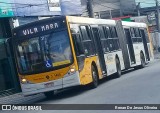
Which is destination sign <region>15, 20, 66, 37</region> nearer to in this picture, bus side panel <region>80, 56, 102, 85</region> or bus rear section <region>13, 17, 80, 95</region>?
bus rear section <region>13, 17, 80, 95</region>

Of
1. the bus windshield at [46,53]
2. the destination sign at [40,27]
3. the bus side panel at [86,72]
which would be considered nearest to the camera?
the bus windshield at [46,53]

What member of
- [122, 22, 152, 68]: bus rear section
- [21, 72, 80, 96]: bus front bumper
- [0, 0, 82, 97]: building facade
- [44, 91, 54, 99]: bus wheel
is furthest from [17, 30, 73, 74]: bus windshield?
[122, 22, 152, 68]: bus rear section

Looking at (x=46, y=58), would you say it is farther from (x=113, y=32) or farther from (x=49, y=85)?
(x=113, y=32)

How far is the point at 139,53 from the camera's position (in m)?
28.4

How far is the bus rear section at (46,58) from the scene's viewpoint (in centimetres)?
1594

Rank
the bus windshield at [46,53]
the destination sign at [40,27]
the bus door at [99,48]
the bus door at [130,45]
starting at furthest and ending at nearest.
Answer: the bus door at [130,45] → the bus door at [99,48] → the destination sign at [40,27] → the bus windshield at [46,53]

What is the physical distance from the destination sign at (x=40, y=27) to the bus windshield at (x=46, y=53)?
9.1 inches

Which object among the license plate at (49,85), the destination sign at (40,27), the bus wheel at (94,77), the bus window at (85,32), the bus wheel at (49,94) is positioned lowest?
the bus wheel at (49,94)

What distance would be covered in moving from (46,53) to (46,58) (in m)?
0.18

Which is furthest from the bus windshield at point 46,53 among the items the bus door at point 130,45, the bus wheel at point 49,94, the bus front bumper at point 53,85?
the bus door at point 130,45

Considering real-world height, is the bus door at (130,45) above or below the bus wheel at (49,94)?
above

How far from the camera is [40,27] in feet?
54.0

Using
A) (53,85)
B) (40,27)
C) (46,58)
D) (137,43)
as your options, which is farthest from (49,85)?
(137,43)

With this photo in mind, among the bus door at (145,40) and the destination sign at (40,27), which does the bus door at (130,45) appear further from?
the destination sign at (40,27)
